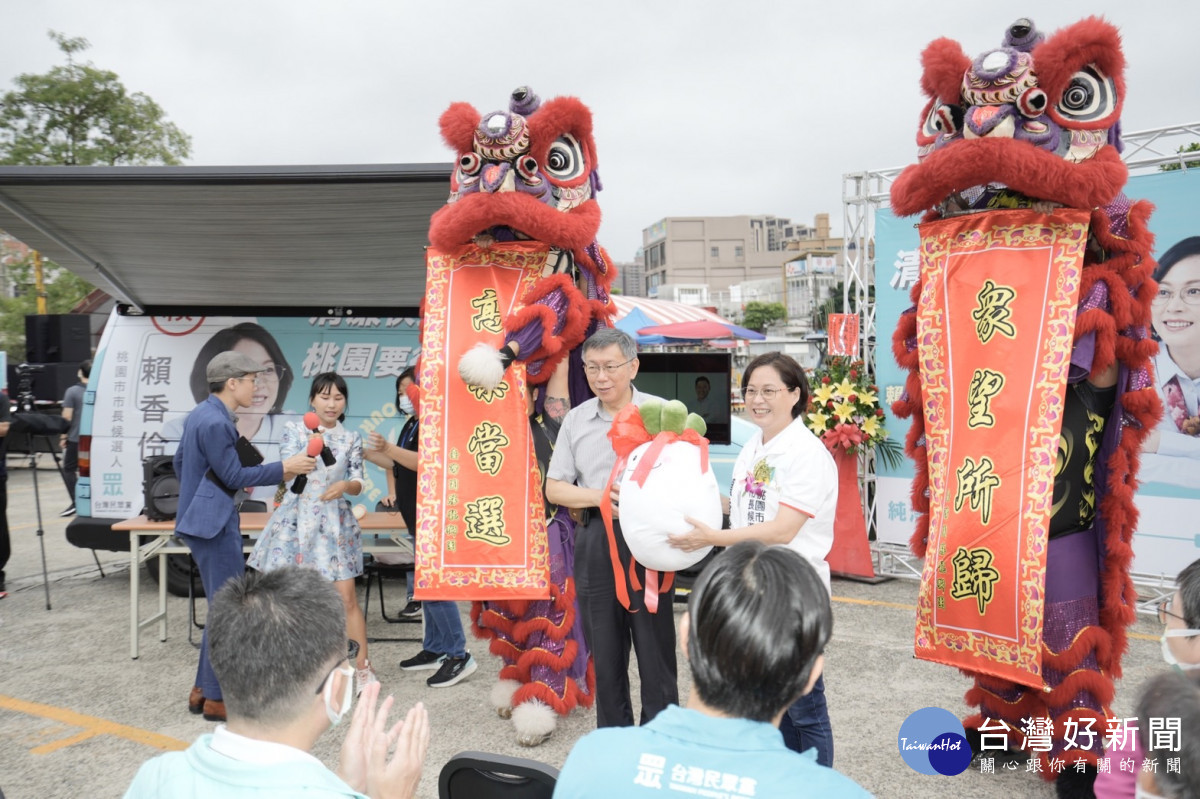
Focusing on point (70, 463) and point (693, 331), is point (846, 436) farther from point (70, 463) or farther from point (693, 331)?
point (693, 331)

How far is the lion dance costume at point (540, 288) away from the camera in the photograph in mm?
3705

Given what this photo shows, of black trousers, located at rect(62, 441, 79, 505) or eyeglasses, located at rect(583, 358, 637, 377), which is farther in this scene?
black trousers, located at rect(62, 441, 79, 505)

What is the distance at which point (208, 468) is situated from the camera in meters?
3.85

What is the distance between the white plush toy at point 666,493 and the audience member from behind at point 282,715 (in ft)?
4.23

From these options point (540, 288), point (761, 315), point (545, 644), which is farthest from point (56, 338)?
point (761, 315)

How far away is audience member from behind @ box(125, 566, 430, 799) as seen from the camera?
4.33 feet

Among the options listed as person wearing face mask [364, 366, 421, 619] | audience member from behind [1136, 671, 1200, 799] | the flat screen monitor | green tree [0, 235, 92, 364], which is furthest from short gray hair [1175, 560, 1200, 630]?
green tree [0, 235, 92, 364]

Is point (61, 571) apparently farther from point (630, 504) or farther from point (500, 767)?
point (500, 767)

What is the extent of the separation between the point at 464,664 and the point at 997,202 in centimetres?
340

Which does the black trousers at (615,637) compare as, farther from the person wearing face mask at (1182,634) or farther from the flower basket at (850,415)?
the flower basket at (850,415)

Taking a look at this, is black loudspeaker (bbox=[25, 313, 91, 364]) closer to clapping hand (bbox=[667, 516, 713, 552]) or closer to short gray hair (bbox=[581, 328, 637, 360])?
short gray hair (bbox=[581, 328, 637, 360])

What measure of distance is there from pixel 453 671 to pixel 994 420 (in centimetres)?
295
